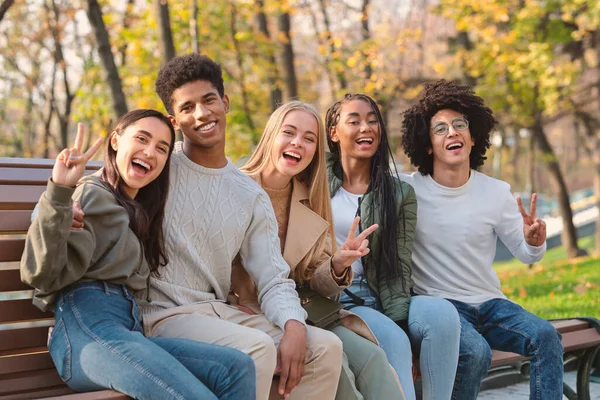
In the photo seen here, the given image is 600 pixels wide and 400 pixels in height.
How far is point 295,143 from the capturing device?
3746mm

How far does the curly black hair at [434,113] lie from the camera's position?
4414 millimetres

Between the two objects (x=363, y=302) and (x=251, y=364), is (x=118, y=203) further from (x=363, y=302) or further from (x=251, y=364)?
(x=363, y=302)

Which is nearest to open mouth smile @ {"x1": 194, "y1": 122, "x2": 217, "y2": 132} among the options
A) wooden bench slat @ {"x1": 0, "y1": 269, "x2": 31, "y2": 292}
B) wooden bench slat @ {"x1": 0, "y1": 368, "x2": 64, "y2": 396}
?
wooden bench slat @ {"x1": 0, "y1": 269, "x2": 31, "y2": 292}

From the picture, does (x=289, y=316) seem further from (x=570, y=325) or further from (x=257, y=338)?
(x=570, y=325)

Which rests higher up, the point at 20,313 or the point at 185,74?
the point at 185,74

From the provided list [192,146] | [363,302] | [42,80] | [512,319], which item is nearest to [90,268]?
[192,146]

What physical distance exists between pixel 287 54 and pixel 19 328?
31.5 ft

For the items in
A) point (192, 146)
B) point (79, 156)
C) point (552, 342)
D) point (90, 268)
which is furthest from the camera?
point (552, 342)

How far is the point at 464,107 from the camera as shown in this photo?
14.5 feet

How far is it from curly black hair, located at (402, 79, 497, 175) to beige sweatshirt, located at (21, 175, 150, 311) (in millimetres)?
2014

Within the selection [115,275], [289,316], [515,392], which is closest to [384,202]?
[289,316]

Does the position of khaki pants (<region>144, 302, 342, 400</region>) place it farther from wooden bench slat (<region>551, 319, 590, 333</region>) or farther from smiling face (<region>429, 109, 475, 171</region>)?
wooden bench slat (<region>551, 319, 590, 333</region>)

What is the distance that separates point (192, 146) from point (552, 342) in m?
2.10

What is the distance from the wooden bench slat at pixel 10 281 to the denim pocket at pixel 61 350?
44 centimetres
